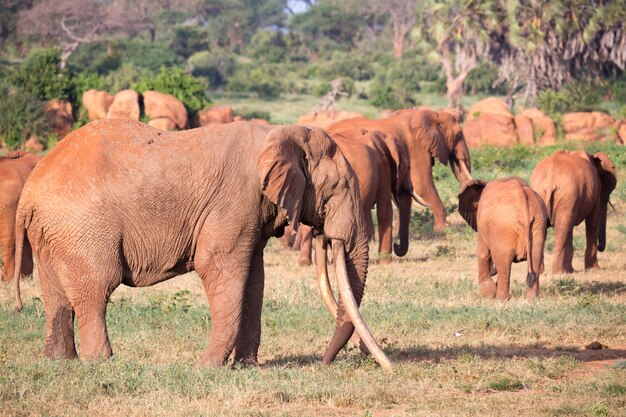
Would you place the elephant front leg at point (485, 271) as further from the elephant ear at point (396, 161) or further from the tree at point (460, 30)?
the tree at point (460, 30)

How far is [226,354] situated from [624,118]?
2983 centimetres

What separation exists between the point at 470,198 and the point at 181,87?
990 inches

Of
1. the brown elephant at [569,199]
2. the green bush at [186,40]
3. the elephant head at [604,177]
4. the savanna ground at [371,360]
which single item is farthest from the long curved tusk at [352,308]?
the green bush at [186,40]

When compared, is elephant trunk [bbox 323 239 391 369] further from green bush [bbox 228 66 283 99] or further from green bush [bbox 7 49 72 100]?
green bush [bbox 228 66 283 99]

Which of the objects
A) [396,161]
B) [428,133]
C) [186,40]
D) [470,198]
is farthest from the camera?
[186,40]

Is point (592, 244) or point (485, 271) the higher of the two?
point (485, 271)

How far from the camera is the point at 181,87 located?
3716 cm

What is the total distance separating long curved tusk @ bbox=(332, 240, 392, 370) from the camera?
8.01 meters

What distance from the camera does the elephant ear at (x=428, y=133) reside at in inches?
739

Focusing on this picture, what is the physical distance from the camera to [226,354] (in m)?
8.05

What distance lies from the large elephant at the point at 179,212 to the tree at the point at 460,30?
112 feet

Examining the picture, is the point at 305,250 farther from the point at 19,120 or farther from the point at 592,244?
the point at 19,120

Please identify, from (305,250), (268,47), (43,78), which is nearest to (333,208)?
(305,250)

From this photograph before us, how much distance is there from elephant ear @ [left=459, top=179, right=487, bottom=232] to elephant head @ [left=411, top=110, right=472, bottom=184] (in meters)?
5.71
